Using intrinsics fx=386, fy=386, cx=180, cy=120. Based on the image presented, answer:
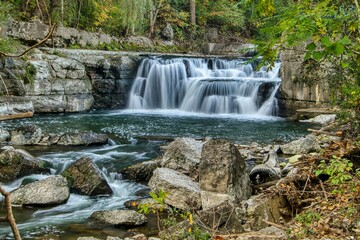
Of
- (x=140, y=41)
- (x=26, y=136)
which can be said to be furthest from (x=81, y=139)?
(x=140, y=41)

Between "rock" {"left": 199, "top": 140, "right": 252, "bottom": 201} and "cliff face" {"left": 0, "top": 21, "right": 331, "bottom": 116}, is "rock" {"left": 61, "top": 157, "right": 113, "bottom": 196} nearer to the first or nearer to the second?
"rock" {"left": 199, "top": 140, "right": 252, "bottom": 201}

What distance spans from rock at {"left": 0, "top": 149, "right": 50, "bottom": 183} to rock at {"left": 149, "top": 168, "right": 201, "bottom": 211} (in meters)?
2.73

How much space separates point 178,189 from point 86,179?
6.38 ft

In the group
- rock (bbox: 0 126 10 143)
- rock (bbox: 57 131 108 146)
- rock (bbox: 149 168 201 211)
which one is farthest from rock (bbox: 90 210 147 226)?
rock (bbox: 0 126 10 143)

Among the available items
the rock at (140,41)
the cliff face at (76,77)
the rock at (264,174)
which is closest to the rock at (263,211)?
the rock at (264,174)

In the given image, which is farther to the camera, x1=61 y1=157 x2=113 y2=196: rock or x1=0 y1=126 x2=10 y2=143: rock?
x1=0 y1=126 x2=10 y2=143: rock

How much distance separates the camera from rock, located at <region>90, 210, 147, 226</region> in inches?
200

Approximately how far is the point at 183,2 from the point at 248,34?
5.60 metres

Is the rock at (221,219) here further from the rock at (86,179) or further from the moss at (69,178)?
the moss at (69,178)

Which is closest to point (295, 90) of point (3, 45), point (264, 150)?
point (264, 150)

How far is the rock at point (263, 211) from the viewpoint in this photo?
418 centimetres

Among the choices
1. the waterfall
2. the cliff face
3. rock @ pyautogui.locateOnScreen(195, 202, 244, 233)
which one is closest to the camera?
rock @ pyautogui.locateOnScreen(195, 202, 244, 233)

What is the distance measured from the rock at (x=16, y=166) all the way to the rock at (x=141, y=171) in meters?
1.58

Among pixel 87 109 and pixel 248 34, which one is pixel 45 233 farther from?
pixel 248 34
